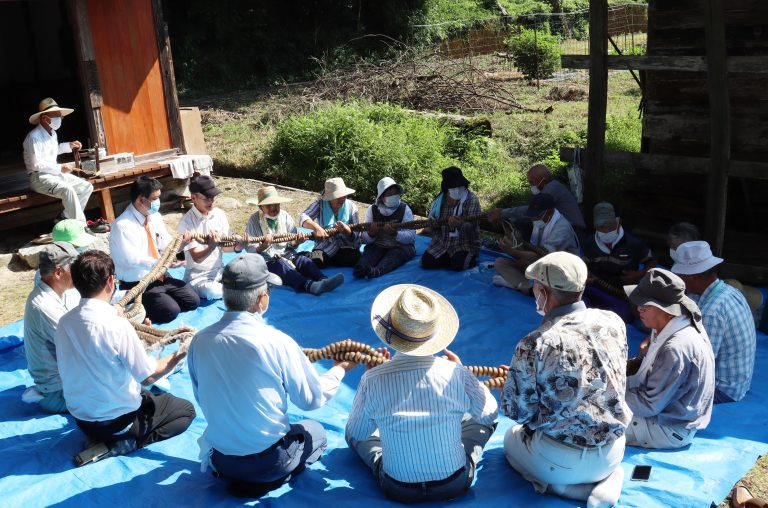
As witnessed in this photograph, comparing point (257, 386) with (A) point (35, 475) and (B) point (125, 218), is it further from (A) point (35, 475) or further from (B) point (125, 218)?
(B) point (125, 218)

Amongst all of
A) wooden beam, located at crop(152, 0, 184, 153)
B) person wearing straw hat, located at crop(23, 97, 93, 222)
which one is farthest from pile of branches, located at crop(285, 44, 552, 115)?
person wearing straw hat, located at crop(23, 97, 93, 222)

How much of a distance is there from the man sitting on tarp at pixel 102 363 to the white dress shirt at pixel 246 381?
0.60 metres

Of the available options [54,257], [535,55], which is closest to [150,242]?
[54,257]

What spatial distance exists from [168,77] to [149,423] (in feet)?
22.9

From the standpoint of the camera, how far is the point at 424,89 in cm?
1563

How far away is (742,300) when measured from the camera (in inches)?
186

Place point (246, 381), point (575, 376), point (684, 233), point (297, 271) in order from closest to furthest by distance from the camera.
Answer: point (575, 376) → point (246, 381) → point (684, 233) → point (297, 271)

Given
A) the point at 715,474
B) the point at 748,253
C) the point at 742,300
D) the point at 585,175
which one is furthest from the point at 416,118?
the point at 715,474

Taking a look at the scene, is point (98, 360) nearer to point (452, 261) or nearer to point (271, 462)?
point (271, 462)

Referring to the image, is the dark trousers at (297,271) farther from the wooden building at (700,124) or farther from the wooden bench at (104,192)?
the wooden bench at (104,192)

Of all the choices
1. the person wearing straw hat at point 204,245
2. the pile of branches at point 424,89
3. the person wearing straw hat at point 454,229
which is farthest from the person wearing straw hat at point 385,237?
the pile of branches at point 424,89

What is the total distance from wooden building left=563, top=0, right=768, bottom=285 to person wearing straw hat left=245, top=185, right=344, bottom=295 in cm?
296

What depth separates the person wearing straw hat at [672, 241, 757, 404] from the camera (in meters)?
4.63

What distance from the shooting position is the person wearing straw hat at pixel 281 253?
710 centimetres
